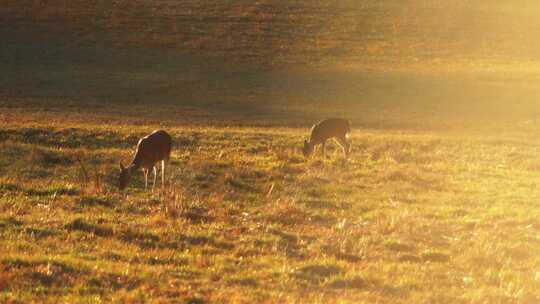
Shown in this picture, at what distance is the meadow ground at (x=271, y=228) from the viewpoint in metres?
9.27

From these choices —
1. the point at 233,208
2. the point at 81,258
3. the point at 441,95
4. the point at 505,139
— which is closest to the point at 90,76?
the point at 441,95

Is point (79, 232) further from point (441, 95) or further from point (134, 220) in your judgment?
point (441, 95)

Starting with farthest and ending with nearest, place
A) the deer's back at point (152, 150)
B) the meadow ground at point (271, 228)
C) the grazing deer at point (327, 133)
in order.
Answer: the grazing deer at point (327, 133) < the deer's back at point (152, 150) < the meadow ground at point (271, 228)

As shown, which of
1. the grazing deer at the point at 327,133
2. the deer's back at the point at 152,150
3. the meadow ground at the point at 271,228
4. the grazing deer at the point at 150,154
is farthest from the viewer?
the grazing deer at the point at 327,133

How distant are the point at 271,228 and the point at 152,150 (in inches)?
Result: 254

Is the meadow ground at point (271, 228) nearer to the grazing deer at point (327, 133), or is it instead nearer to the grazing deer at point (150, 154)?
the grazing deer at point (150, 154)

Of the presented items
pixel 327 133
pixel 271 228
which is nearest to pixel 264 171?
pixel 327 133

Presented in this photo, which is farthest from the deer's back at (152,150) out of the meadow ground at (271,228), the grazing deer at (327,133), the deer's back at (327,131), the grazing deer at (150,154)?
the deer's back at (327,131)

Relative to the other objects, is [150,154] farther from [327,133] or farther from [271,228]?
[327,133]

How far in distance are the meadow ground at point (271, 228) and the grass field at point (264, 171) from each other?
48 mm

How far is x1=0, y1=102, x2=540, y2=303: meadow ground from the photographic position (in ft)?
30.4

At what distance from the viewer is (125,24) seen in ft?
236

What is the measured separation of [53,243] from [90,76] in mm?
44740

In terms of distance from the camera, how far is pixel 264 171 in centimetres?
2072
